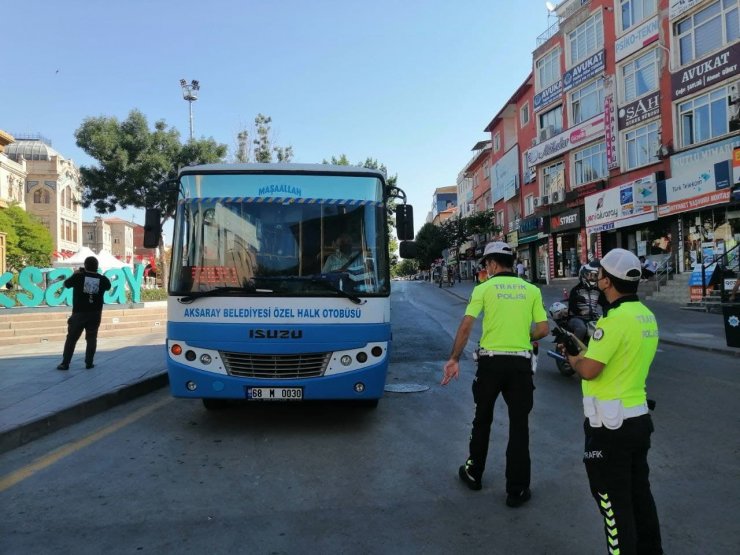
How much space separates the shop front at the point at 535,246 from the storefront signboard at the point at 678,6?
13.4 m

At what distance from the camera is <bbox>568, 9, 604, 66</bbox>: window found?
27891mm

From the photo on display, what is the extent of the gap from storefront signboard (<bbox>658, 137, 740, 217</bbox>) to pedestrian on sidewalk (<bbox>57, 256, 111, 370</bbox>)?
19.6 meters

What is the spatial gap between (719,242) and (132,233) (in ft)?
363

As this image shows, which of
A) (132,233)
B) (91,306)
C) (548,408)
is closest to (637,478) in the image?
(548,408)

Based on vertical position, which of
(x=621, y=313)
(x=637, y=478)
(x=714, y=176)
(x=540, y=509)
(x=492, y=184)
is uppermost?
(x=492, y=184)

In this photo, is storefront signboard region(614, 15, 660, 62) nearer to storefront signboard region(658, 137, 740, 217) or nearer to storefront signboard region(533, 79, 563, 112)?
storefront signboard region(533, 79, 563, 112)

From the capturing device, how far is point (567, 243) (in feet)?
106

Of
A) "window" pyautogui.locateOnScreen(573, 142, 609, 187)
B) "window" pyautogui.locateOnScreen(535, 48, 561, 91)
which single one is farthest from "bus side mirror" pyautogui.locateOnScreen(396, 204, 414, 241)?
"window" pyautogui.locateOnScreen(535, 48, 561, 91)

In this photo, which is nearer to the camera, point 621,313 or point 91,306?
point 621,313

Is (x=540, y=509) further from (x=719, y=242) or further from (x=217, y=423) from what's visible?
(x=719, y=242)

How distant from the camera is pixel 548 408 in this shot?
22.4ft

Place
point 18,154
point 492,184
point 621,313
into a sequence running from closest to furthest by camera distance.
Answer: point 621,313
point 492,184
point 18,154

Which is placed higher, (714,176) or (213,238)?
(714,176)

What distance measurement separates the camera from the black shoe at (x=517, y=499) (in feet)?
12.8
